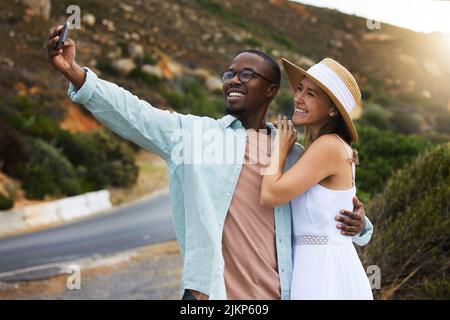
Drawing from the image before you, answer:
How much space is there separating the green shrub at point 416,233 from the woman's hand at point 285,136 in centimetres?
365

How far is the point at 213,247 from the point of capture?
3.19 m

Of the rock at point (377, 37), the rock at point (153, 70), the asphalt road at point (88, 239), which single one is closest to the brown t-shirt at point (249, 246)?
the asphalt road at point (88, 239)

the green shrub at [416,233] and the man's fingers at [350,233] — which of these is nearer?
the man's fingers at [350,233]

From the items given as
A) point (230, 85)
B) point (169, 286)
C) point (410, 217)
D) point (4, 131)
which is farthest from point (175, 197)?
point (4, 131)

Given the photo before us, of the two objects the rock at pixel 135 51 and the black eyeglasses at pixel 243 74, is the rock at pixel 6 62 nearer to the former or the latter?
the rock at pixel 135 51

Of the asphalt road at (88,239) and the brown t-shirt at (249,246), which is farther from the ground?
the asphalt road at (88,239)

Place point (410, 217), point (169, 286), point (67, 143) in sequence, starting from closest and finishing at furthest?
point (410, 217) → point (169, 286) → point (67, 143)

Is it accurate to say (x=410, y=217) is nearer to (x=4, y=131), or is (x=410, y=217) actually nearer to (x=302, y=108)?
(x=302, y=108)

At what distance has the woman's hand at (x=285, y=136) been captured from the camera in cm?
341

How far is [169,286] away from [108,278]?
1405 millimetres

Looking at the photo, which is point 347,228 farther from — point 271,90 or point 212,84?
point 212,84

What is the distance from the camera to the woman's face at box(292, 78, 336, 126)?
350cm

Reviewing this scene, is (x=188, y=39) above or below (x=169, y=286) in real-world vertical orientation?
above

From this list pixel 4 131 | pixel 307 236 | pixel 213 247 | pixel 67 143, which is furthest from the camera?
pixel 67 143
